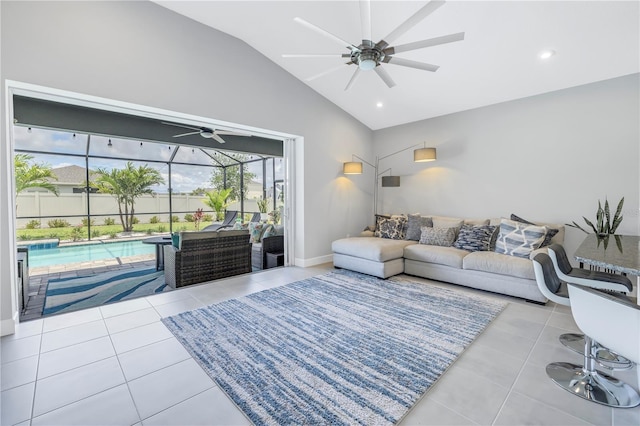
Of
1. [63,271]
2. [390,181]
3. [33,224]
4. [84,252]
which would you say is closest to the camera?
[63,271]

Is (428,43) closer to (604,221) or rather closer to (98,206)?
(604,221)

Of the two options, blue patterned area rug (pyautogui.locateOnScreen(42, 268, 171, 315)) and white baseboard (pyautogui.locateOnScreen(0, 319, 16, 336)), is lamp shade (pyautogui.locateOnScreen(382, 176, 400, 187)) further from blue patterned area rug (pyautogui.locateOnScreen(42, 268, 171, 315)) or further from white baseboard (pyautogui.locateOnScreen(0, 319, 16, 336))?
white baseboard (pyautogui.locateOnScreen(0, 319, 16, 336))

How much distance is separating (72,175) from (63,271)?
4402mm

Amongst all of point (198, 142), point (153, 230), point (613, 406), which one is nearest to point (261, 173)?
point (198, 142)

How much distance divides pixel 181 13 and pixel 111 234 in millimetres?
7390

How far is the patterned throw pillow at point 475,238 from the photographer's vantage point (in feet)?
13.9

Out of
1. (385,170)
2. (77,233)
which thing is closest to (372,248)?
(385,170)

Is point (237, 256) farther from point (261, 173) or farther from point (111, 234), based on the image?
point (111, 234)

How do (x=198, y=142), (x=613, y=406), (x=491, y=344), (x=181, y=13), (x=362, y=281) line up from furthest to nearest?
1. (x=198, y=142)
2. (x=362, y=281)
3. (x=181, y=13)
4. (x=491, y=344)
5. (x=613, y=406)

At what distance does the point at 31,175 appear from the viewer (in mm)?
6191

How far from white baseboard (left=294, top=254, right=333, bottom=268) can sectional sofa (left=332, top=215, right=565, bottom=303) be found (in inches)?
19.4

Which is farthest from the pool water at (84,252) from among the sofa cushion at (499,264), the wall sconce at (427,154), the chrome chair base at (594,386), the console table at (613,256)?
the console table at (613,256)

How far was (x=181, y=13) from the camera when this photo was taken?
3.55 meters

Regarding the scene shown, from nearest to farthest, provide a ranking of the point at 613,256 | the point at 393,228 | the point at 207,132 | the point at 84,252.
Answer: the point at 613,256 → the point at 393,228 → the point at 207,132 → the point at 84,252
